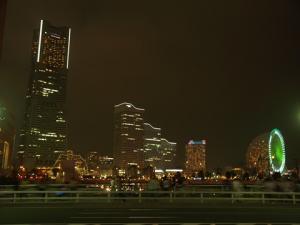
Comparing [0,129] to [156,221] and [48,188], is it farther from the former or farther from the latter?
[156,221]

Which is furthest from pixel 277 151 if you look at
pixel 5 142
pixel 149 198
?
pixel 5 142

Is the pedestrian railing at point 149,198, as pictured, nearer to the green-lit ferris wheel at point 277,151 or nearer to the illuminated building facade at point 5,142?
the green-lit ferris wheel at point 277,151

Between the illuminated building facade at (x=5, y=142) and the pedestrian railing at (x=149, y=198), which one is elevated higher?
the illuminated building facade at (x=5, y=142)

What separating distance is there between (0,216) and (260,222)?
13.5 m

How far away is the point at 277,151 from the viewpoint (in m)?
97.3

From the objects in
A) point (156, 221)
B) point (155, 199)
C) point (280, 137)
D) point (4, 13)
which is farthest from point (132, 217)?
point (280, 137)

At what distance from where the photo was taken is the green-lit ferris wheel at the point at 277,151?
9419 cm

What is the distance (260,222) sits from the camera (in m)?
20.5

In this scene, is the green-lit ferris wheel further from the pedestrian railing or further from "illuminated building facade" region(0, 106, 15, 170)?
"illuminated building facade" region(0, 106, 15, 170)

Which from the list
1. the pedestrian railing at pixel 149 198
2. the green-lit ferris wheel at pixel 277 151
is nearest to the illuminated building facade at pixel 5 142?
the green-lit ferris wheel at pixel 277 151

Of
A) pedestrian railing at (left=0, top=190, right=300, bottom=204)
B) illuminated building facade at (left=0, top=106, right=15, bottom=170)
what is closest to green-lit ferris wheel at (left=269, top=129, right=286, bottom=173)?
pedestrian railing at (left=0, top=190, right=300, bottom=204)

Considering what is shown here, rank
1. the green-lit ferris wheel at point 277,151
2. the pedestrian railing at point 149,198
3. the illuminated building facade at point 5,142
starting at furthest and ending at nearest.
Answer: the illuminated building facade at point 5,142 → the green-lit ferris wheel at point 277,151 → the pedestrian railing at point 149,198

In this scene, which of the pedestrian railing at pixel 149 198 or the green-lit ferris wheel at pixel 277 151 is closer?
the pedestrian railing at pixel 149 198

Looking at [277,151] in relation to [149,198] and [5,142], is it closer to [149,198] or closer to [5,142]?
[149,198]
